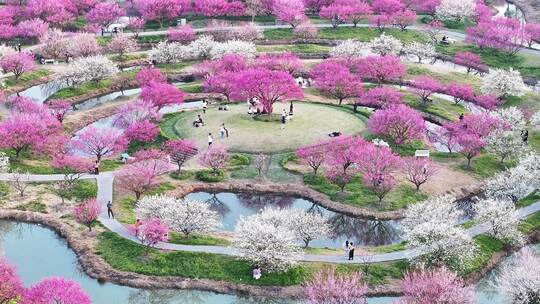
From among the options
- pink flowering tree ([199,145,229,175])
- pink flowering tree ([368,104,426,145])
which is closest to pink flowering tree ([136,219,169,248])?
pink flowering tree ([199,145,229,175])

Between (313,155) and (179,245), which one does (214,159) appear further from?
(179,245)

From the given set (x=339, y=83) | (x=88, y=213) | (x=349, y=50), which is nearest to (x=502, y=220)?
(x=88, y=213)

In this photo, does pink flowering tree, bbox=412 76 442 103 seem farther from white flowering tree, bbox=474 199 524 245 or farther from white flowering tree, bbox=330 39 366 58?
white flowering tree, bbox=474 199 524 245

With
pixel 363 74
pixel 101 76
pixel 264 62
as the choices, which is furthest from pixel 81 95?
pixel 363 74

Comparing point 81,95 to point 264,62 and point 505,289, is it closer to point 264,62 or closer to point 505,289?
point 264,62

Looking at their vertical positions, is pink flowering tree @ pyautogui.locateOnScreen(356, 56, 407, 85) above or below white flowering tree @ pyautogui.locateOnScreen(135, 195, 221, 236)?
above
